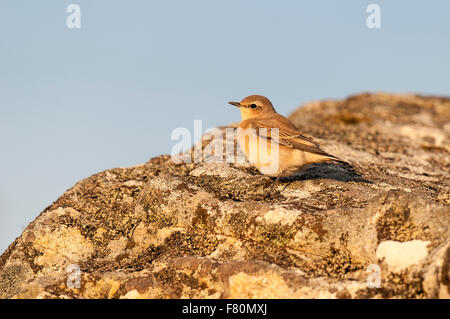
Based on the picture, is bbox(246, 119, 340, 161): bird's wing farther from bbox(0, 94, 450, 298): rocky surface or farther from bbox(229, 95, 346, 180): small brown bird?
bbox(0, 94, 450, 298): rocky surface

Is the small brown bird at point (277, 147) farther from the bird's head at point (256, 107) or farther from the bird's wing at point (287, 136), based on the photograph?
the bird's head at point (256, 107)

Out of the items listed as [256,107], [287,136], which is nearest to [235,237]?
[287,136]

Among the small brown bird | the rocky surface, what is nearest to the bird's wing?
the small brown bird

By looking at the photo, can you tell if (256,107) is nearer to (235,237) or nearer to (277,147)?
(277,147)

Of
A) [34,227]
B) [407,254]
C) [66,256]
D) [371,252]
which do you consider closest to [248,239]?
[371,252]

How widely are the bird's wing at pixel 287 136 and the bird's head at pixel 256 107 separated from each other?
18.5 inches

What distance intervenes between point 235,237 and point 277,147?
2.77 metres

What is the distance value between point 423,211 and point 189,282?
2081mm

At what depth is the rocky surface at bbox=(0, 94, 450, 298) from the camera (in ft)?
14.1

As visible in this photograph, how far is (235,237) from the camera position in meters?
5.21

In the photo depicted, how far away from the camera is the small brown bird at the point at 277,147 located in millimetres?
7340

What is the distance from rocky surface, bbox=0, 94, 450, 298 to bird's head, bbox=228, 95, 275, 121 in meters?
1.48

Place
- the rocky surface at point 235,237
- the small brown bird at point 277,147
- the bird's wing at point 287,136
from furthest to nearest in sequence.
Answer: the bird's wing at point 287,136 → the small brown bird at point 277,147 → the rocky surface at point 235,237

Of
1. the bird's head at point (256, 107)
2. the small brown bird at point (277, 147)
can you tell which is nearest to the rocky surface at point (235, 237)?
the small brown bird at point (277, 147)
